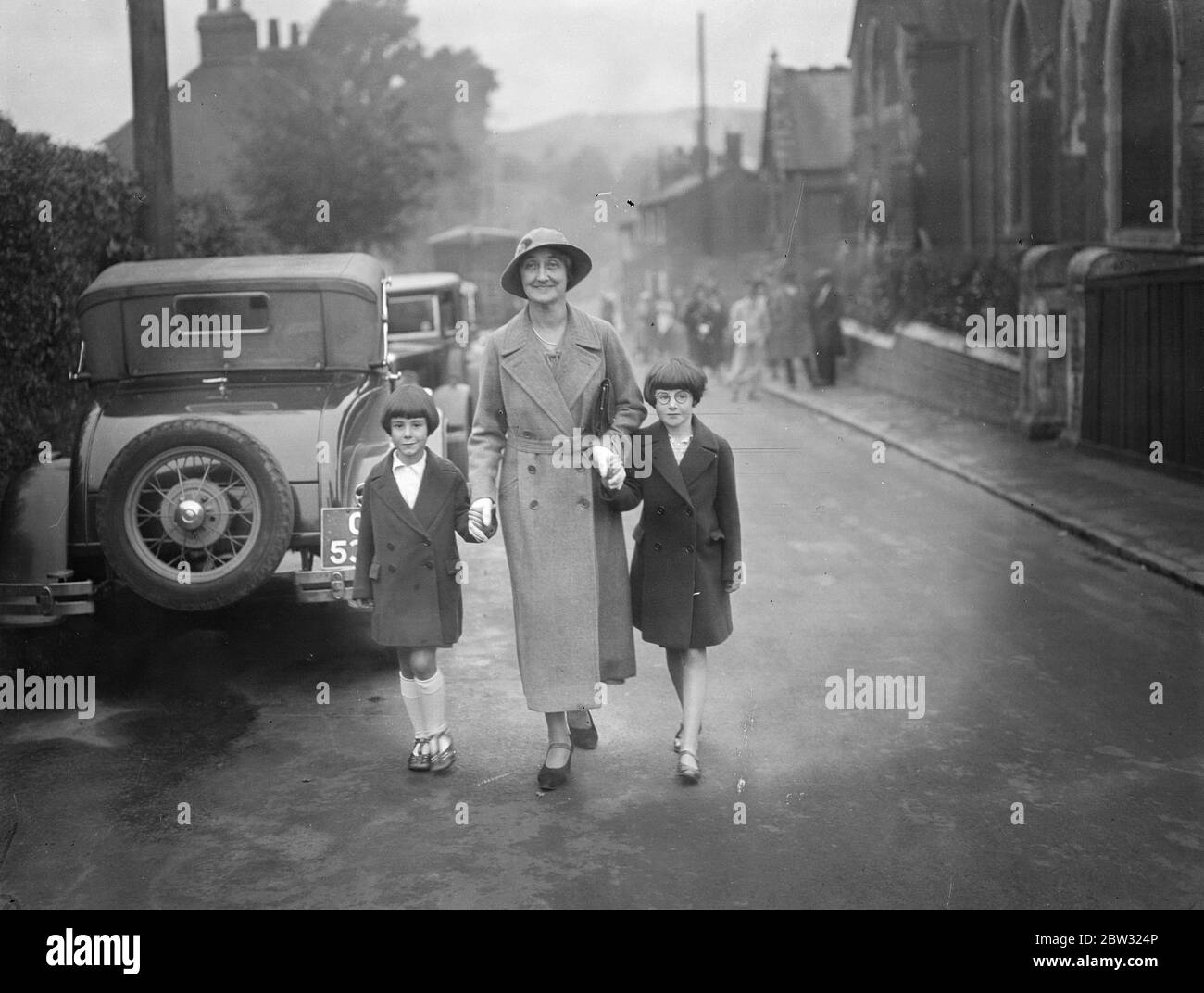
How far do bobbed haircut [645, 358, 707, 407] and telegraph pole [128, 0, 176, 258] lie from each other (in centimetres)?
777

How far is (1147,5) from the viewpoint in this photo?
19.3 metres

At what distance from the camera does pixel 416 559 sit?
18.6 feet

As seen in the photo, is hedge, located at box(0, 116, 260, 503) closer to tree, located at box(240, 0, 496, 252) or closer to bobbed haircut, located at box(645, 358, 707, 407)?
bobbed haircut, located at box(645, 358, 707, 407)

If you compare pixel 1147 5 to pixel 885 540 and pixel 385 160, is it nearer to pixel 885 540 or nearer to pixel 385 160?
pixel 885 540

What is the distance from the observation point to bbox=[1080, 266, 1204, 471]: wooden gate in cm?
1296

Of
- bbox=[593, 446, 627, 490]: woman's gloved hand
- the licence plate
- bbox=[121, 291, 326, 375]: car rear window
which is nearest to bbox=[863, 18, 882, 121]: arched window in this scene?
bbox=[121, 291, 326, 375]: car rear window

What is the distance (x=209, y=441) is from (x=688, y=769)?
3.06 metres

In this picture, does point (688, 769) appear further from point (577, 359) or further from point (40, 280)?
point (40, 280)

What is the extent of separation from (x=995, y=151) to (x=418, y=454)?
26.4 meters

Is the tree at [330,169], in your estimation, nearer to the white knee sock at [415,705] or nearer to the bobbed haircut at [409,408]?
the bobbed haircut at [409,408]

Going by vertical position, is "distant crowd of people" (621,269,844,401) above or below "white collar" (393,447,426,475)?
above

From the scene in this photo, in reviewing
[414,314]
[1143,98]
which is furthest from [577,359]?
[1143,98]

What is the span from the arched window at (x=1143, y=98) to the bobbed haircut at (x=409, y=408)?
1593 cm
